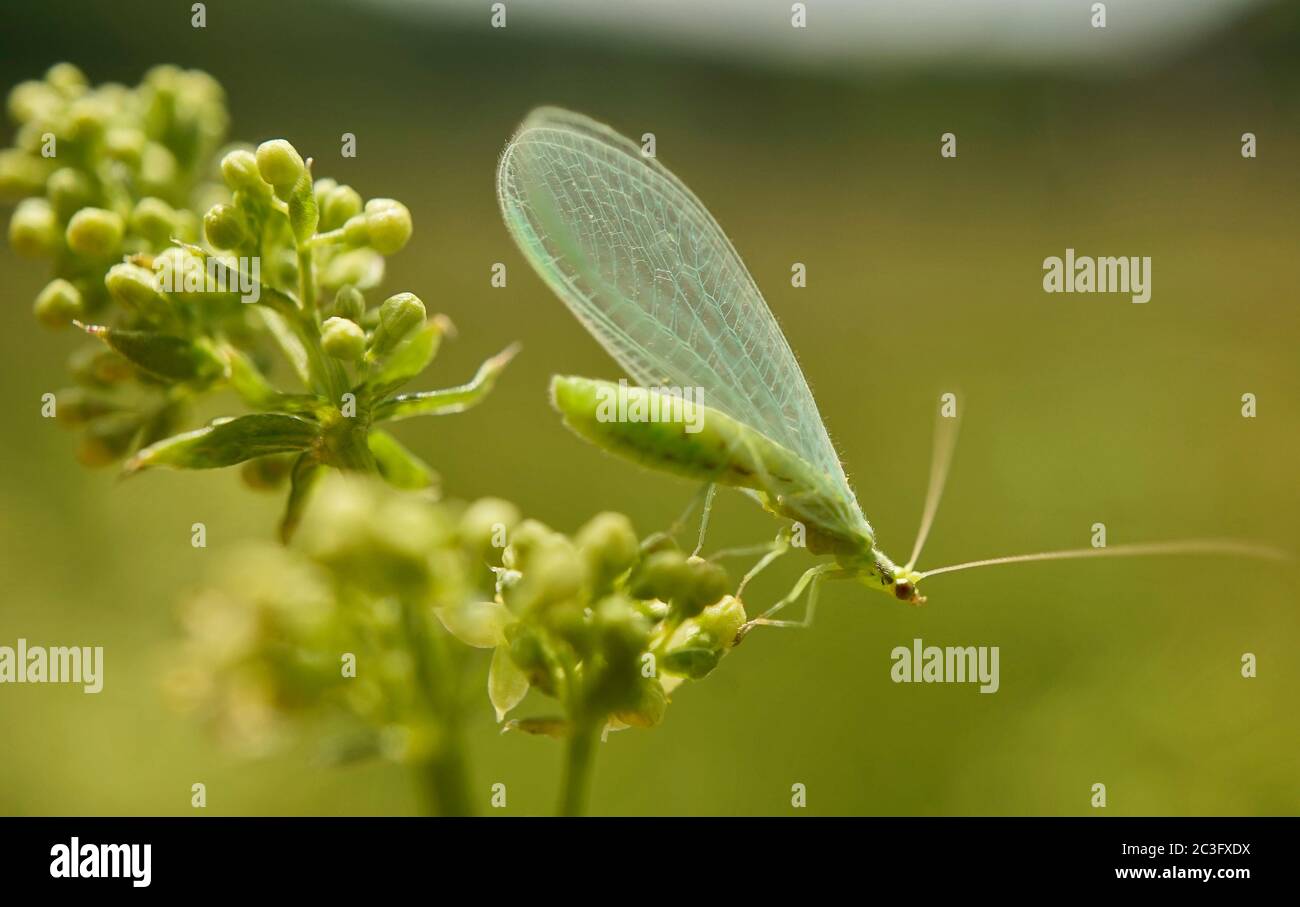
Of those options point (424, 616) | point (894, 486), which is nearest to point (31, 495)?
point (424, 616)

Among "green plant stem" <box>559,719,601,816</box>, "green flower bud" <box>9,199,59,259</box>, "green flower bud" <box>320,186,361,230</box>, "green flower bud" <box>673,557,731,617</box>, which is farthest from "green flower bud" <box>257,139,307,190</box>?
"green plant stem" <box>559,719,601,816</box>

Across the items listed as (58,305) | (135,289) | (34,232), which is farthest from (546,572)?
(34,232)

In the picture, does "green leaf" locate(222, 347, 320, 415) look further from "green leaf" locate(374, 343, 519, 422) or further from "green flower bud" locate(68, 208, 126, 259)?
"green flower bud" locate(68, 208, 126, 259)

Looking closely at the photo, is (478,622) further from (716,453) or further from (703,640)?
(716,453)

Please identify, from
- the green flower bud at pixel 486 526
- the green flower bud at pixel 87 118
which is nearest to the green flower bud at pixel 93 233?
the green flower bud at pixel 87 118

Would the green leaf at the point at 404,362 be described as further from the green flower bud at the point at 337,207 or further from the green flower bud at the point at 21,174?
the green flower bud at the point at 21,174

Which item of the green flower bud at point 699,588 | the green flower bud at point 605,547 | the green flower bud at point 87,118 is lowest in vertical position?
the green flower bud at point 699,588
